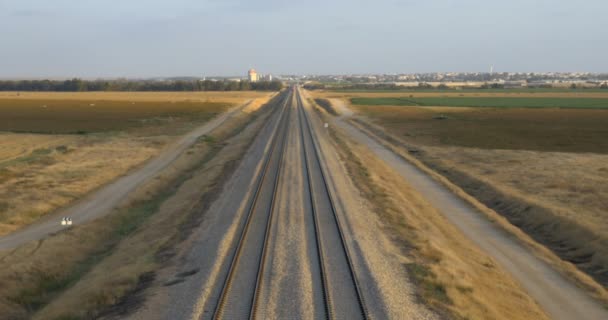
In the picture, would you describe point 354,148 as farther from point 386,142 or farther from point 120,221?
point 120,221

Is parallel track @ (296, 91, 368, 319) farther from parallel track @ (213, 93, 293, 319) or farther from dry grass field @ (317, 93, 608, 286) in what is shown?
dry grass field @ (317, 93, 608, 286)

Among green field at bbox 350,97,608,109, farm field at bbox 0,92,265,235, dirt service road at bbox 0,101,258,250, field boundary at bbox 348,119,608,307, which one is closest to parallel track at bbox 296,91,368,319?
field boundary at bbox 348,119,608,307

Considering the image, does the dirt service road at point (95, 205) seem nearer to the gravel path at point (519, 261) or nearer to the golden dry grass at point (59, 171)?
the golden dry grass at point (59, 171)

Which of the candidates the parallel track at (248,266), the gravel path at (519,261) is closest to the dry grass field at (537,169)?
the gravel path at (519,261)

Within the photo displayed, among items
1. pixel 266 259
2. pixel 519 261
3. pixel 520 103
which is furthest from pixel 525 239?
pixel 520 103

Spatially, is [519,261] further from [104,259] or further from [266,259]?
[104,259]
